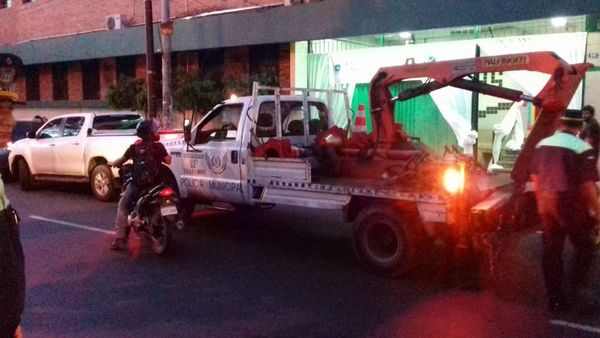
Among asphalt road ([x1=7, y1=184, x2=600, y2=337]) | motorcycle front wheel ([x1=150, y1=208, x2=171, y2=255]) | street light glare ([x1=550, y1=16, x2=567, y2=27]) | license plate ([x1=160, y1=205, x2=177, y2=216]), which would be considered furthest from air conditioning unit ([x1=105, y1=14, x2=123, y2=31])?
license plate ([x1=160, y1=205, x2=177, y2=216])

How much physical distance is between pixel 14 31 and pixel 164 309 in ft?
88.2

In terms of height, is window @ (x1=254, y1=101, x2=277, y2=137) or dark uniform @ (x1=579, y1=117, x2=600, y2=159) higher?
window @ (x1=254, y1=101, x2=277, y2=137)

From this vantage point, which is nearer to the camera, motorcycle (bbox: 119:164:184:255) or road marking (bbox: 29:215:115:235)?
motorcycle (bbox: 119:164:184:255)

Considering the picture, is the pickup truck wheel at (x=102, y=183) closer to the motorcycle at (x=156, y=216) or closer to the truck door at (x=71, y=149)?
the truck door at (x=71, y=149)

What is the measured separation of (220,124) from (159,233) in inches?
76.6

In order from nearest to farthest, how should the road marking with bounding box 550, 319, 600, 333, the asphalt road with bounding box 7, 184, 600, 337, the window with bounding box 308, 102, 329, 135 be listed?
the road marking with bounding box 550, 319, 600, 333, the asphalt road with bounding box 7, 184, 600, 337, the window with bounding box 308, 102, 329, 135

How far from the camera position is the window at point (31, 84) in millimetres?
26922

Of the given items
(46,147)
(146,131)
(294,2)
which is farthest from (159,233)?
(294,2)

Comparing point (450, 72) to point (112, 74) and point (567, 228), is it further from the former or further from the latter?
point (112, 74)

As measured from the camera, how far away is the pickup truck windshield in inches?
516

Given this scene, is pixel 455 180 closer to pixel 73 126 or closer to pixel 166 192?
pixel 166 192

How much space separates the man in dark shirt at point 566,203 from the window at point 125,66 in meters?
18.7

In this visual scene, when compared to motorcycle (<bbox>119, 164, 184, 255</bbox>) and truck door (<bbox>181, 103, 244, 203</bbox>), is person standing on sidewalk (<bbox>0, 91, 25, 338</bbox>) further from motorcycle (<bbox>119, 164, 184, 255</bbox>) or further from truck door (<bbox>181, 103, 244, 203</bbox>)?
truck door (<bbox>181, 103, 244, 203</bbox>)

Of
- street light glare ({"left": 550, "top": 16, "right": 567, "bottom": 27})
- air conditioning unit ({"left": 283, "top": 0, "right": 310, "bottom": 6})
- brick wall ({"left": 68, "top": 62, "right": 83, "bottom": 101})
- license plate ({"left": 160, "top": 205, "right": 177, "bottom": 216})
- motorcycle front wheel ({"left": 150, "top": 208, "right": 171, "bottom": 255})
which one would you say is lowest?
motorcycle front wheel ({"left": 150, "top": 208, "right": 171, "bottom": 255})
